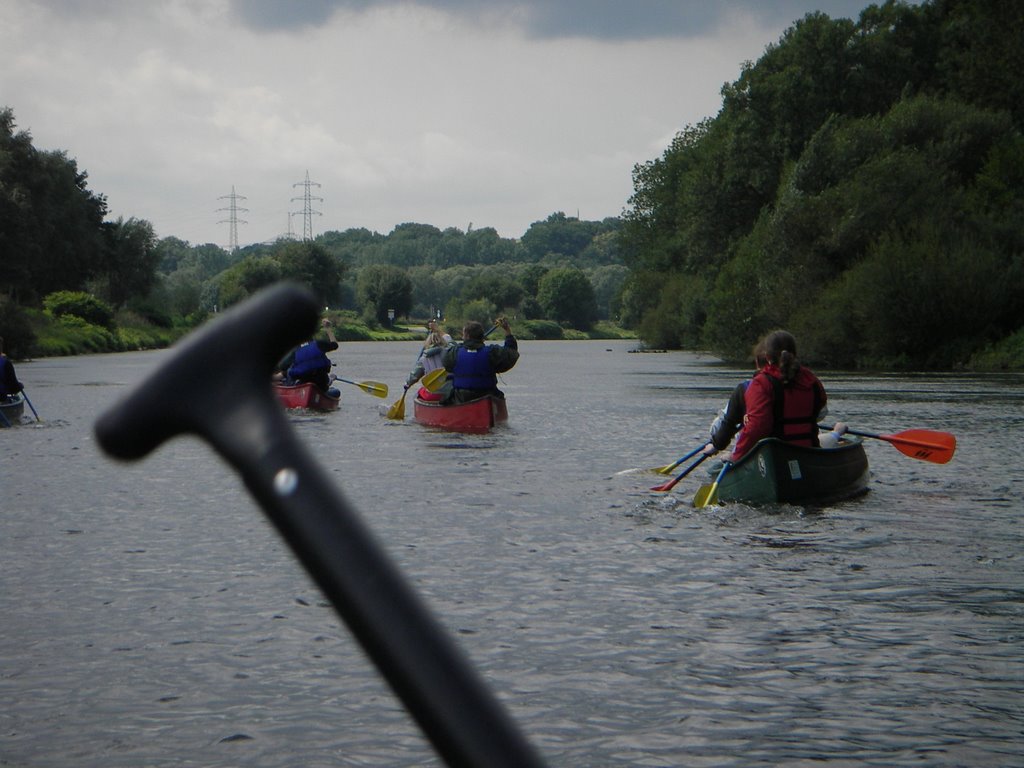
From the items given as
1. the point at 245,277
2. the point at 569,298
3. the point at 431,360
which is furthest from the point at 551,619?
the point at 569,298

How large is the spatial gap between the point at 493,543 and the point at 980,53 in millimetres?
47273

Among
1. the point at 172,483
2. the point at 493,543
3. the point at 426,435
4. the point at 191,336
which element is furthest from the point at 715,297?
the point at 191,336

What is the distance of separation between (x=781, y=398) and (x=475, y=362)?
9.36m

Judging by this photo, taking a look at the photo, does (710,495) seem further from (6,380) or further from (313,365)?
(313,365)

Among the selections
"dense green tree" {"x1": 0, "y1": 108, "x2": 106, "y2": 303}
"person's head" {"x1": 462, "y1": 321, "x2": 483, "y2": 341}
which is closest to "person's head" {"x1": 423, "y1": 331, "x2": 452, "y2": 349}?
"person's head" {"x1": 462, "y1": 321, "x2": 483, "y2": 341}

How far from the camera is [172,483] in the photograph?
14.5 m

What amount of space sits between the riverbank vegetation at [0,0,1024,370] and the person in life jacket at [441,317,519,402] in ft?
71.7

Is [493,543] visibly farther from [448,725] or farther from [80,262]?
[80,262]

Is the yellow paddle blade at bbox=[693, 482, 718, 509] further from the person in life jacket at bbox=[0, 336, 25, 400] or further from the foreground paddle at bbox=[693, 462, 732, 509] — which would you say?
the person in life jacket at bbox=[0, 336, 25, 400]

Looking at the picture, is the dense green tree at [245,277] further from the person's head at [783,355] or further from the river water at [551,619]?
the person's head at [783,355]

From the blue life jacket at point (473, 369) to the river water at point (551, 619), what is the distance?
493cm

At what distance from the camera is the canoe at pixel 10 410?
815 inches

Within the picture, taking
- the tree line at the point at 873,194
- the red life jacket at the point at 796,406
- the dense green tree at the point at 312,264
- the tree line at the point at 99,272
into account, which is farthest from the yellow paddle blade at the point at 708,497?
the dense green tree at the point at 312,264

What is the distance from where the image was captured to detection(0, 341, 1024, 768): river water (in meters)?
5.38
